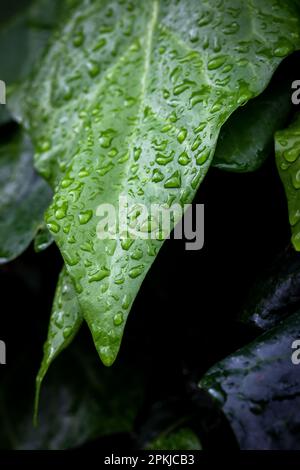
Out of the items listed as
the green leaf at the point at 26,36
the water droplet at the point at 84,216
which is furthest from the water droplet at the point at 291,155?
the green leaf at the point at 26,36

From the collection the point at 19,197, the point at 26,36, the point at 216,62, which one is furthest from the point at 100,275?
the point at 26,36

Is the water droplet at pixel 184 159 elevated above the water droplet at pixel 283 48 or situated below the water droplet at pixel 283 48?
below

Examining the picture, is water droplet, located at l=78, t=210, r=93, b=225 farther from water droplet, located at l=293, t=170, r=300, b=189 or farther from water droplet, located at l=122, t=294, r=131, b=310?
water droplet, located at l=293, t=170, r=300, b=189

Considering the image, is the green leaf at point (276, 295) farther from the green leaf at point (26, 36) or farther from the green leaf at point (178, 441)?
the green leaf at point (26, 36)

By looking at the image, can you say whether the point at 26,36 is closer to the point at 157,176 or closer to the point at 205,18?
the point at 205,18
